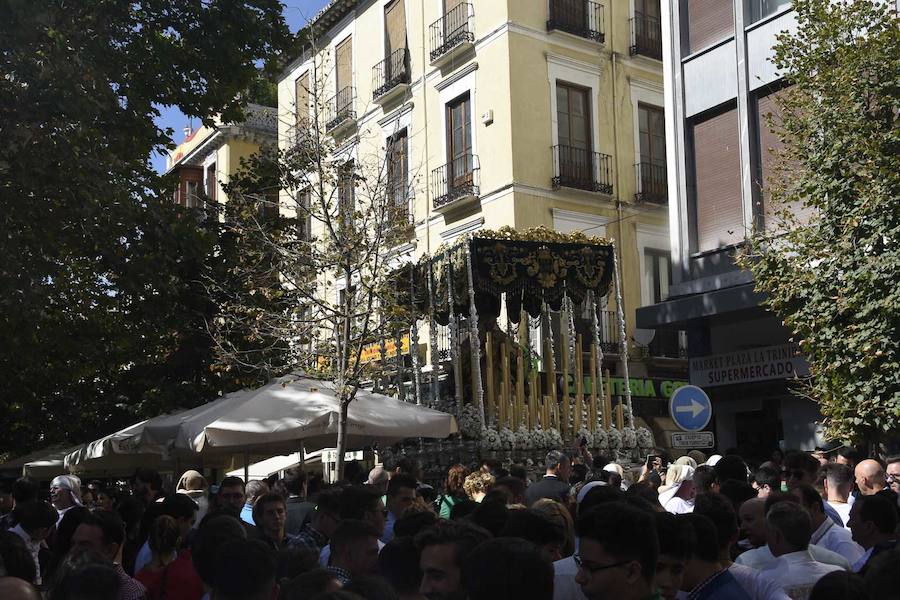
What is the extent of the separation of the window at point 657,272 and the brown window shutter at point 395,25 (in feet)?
26.2

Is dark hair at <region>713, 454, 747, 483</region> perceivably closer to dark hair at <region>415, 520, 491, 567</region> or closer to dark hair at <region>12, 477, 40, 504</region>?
dark hair at <region>415, 520, 491, 567</region>

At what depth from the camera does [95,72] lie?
43.9ft

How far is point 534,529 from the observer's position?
5.27 metres

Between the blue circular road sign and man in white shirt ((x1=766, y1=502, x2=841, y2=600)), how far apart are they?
6667mm

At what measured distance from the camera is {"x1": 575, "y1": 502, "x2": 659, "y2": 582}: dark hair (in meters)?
3.79

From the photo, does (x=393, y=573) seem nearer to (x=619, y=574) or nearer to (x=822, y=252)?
(x=619, y=574)

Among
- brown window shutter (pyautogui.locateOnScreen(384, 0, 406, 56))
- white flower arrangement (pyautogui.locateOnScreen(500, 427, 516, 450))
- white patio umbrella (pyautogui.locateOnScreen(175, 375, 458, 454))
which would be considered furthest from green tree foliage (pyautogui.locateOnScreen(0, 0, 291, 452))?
brown window shutter (pyautogui.locateOnScreen(384, 0, 406, 56))

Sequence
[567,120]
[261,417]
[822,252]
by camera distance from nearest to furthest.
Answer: [261,417], [822,252], [567,120]

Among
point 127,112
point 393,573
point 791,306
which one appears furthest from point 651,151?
point 393,573

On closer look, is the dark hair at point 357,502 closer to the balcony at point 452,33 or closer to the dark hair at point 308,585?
the dark hair at point 308,585

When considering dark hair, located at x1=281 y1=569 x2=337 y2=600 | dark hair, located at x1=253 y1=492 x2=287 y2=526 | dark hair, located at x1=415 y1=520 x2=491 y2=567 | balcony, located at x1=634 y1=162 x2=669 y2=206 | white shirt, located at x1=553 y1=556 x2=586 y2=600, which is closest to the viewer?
dark hair, located at x1=281 y1=569 x2=337 y2=600

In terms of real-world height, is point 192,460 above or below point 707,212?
below

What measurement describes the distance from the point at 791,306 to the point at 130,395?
14.8m

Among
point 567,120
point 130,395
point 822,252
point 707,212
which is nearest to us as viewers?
point 822,252
